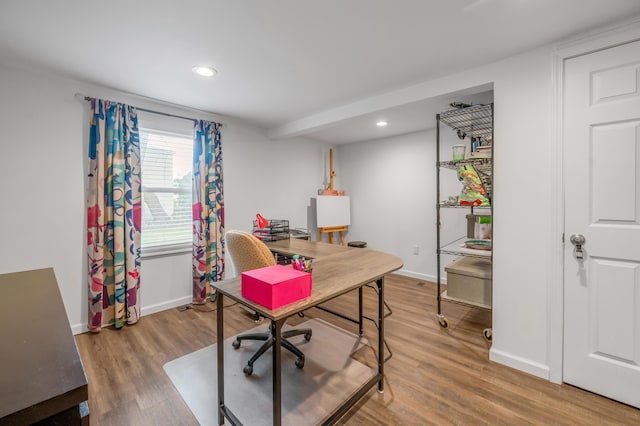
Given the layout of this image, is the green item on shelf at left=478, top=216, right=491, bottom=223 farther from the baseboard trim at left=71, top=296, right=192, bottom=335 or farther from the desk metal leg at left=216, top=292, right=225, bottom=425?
the baseboard trim at left=71, top=296, right=192, bottom=335

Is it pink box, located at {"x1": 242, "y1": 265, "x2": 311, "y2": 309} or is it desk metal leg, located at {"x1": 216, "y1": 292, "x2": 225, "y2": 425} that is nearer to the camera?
pink box, located at {"x1": 242, "y1": 265, "x2": 311, "y2": 309}

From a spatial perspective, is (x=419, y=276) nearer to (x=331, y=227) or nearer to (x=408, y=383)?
(x=331, y=227)

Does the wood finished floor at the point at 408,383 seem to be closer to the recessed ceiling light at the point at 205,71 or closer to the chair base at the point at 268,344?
the chair base at the point at 268,344

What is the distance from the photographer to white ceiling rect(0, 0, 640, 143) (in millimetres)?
1521

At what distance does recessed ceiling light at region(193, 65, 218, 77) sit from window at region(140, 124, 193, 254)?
106 centimetres

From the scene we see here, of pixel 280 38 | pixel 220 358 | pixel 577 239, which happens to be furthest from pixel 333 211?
pixel 220 358

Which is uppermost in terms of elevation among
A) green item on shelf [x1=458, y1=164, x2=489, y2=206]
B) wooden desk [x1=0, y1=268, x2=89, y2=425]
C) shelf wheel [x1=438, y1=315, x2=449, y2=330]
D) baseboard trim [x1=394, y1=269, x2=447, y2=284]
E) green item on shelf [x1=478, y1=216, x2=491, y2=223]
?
green item on shelf [x1=458, y1=164, x2=489, y2=206]

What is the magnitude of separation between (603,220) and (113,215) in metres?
3.78

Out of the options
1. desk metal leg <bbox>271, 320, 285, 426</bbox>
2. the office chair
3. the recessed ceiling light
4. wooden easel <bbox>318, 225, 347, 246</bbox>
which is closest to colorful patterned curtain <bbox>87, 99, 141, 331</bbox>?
the recessed ceiling light

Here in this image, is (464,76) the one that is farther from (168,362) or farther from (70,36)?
(168,362)

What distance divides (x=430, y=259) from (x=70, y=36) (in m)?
4.31

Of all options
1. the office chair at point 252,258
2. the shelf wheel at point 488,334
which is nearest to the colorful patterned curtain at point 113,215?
the office chair at point 252,258

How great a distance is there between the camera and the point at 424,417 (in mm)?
1582

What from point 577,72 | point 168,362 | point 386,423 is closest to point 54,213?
point 168,362
